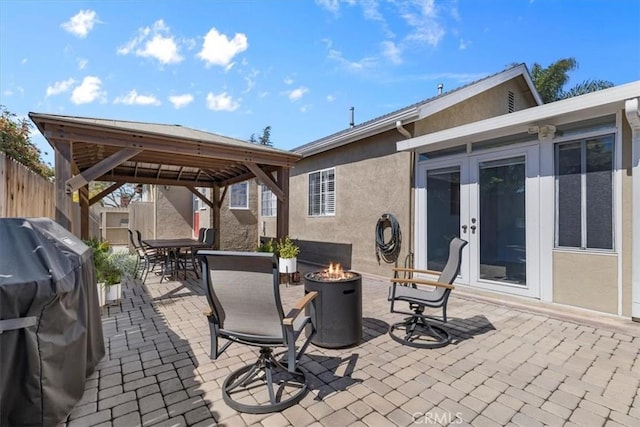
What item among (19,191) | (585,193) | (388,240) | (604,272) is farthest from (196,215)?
(604,272)

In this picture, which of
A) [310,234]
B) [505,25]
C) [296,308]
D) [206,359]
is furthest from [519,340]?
[505,25]

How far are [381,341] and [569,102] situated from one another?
4.12 meters

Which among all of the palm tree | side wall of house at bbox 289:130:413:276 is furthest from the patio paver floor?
the palm tree

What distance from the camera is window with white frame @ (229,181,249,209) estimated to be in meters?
12.3

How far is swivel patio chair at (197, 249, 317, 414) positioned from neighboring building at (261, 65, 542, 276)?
190 inches

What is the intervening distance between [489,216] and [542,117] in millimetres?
1747

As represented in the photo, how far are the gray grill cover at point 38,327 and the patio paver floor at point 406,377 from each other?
369 millimetres

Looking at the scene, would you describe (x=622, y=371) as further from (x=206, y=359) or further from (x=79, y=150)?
(x=79, y=150)

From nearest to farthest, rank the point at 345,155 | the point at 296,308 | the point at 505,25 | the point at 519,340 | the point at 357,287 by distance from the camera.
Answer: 1. the point at 296,308
2. the point at 357,287
3. the point at 519,340
4. the point at 345,155
5. the point at 505,25

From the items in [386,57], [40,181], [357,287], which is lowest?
[357,287]

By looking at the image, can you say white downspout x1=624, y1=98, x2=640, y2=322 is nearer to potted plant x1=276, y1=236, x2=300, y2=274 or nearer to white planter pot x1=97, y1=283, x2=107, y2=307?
potted plant x1=276, y1=236, x2=300, y2=274

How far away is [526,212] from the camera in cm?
497

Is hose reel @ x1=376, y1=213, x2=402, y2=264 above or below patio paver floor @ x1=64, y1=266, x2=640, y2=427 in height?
above

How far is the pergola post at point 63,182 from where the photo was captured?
454cm
